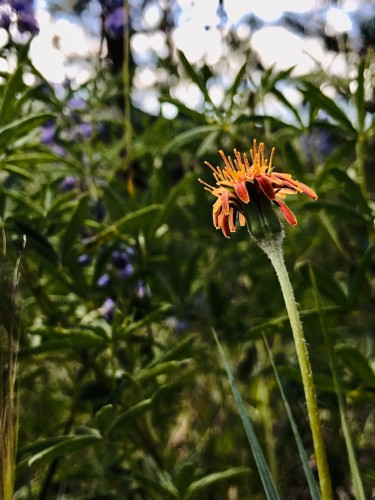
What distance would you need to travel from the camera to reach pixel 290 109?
3.59ft

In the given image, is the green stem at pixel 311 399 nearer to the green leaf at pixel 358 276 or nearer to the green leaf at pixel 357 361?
the green leaf at pixel 357 361

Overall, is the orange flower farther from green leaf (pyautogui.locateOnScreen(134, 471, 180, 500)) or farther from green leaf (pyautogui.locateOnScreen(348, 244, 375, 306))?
green leaf (pyautogui.locateOnScreen(134, 471, 180, 500))

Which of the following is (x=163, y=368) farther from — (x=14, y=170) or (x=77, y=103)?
(x=77, y=103)

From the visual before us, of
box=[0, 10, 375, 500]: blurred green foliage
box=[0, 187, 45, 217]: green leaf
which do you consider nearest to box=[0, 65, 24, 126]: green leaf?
box=[0, 10, 375, 500]: blurred green foliage

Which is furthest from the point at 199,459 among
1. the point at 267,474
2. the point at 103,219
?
the point at 267,474

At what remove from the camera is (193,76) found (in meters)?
1.01

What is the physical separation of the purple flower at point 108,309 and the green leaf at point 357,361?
17.6 inches

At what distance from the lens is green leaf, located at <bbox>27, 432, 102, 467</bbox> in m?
0.80

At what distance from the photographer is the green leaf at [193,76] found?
983mm

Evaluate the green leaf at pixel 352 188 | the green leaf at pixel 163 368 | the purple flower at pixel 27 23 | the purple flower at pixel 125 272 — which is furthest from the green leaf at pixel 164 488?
the purple flower at pixel 27 23

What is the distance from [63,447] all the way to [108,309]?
0.37 metres

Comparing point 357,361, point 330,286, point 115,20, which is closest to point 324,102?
point 330,286

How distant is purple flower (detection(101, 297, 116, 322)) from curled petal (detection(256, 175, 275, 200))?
0.57m

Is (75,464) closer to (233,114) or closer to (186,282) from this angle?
(186,282)
